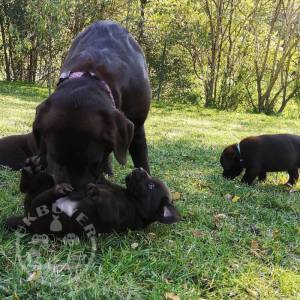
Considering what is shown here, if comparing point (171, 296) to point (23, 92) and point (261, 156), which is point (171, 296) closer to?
point (261, 156)

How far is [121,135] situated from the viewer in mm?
3146

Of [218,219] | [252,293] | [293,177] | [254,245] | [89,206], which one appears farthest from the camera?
[293,177]

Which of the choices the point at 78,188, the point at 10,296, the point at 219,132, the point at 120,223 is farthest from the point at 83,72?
the point at 219,132

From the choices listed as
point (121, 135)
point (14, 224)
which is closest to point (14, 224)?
point (14, 224)

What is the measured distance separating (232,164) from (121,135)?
307cm

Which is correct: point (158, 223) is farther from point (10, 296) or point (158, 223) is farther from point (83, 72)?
point (10, 296)

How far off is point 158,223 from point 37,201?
3.51ft

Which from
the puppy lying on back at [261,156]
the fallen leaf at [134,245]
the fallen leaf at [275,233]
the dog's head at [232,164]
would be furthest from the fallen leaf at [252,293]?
the dog's head at [232,164]

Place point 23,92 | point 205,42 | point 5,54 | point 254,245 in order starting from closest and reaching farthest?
point 254,245 < point 23,92 < point 205,42 < point 5,54

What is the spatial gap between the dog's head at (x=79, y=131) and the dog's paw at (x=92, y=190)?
38mm

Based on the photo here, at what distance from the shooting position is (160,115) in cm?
1356

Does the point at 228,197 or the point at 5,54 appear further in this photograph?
the point at 5,54

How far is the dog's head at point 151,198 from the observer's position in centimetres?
352

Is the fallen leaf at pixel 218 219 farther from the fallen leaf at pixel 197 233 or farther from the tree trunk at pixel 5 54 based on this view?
the tree trunk at pixel 5 54
